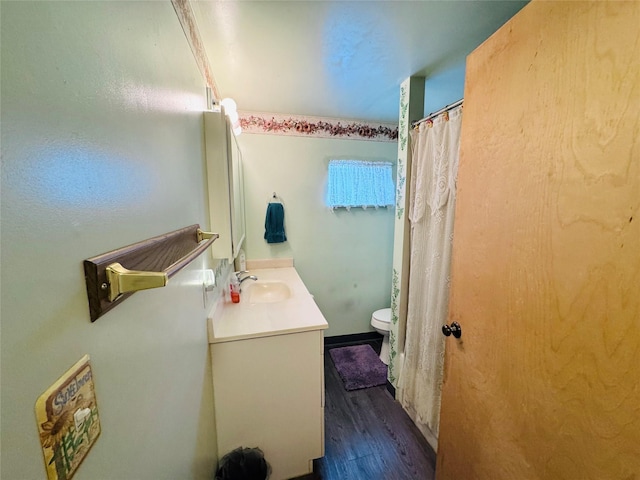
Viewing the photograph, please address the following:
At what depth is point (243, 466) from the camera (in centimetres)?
121

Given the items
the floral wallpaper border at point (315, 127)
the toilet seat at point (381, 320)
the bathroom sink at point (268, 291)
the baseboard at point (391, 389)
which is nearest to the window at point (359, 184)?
the floral wallpaper border at point (315, 127)

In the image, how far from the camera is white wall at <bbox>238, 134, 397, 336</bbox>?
2.31m

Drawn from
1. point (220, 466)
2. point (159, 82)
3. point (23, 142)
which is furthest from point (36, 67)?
point (220, 466)

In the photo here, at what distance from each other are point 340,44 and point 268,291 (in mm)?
1688

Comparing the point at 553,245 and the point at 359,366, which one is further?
the point at 359,366

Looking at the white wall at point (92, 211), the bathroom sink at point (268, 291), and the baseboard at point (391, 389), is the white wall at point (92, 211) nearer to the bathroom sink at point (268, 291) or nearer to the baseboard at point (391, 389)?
the bathroom sink at point (268, 291)

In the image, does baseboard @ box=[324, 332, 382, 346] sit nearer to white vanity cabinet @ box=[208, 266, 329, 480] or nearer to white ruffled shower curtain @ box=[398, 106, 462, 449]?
white ruffled shower curtain @ box=[398, 106, 462, 449]

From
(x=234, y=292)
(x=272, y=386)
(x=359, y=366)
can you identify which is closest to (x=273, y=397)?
(x=272, y=386)

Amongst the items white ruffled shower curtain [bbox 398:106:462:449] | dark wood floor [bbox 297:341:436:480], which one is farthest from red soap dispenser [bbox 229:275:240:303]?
white ruffled shower curtain [bbox 398:106:462:449]

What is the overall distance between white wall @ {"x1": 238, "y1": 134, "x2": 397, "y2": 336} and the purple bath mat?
21 centimetres

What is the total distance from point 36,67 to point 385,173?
249 centimetres

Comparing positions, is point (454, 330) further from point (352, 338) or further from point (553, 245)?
point (352, 338)

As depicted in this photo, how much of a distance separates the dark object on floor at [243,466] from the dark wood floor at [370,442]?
308 millimetres

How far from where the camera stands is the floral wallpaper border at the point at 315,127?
2227 millimetres
